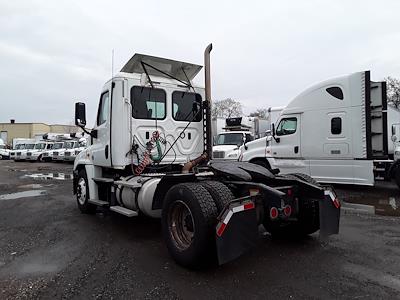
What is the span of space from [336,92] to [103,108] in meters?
6.87

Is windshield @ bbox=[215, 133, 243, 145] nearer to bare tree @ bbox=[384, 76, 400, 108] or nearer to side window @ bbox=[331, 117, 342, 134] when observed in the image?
side window @ bbox=[331, 117, 342, 134]

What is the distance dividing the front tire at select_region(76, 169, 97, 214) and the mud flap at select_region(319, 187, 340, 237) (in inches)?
192

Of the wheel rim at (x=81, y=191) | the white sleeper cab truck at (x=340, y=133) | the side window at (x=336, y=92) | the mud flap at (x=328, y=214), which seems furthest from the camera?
the side window at (x=336, y=92)

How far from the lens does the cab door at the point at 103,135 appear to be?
21.4 feet

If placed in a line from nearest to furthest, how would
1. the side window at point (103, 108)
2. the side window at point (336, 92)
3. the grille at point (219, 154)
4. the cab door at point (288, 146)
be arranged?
the side window at point (103, 108)
the side window at point (336, 92)
the cab door at point (288, 146)
the grille at point (219, 154)

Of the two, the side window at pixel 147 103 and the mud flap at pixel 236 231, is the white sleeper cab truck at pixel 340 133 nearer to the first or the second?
the side window at pixel 147 103

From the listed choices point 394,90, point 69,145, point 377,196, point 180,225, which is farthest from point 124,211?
point 394,90

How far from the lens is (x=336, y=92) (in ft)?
33.6

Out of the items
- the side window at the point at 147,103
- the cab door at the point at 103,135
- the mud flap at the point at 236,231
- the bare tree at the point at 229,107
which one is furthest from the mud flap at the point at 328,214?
the bare tree at the point at 229,107

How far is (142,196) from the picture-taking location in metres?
5.41

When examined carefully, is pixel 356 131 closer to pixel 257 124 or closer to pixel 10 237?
pixel 10 237

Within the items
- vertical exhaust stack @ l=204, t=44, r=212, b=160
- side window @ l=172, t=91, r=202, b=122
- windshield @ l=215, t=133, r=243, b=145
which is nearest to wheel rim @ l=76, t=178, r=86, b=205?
side window @ l=172, t=91, r=202, b=122

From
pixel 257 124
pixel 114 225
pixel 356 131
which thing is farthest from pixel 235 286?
pixel 257 124

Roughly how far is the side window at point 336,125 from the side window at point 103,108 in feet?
22.3
